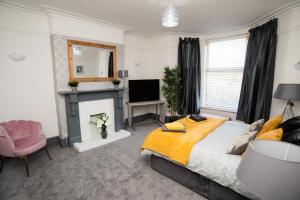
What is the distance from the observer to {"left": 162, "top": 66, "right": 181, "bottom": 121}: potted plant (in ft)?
14.2

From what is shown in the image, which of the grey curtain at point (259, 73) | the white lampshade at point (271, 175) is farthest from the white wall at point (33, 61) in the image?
the grey curtain at point (259, 73)

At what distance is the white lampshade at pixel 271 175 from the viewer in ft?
2.30

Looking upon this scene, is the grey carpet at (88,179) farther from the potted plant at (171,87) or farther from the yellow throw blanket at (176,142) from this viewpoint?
the potted plant at (171,87)

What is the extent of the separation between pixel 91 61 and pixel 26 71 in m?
1.23

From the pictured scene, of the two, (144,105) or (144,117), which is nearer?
(144,105)

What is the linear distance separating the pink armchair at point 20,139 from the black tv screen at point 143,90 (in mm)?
2271

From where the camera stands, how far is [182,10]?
293 cm

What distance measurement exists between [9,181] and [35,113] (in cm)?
129

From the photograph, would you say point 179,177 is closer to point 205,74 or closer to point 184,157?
point 184,157

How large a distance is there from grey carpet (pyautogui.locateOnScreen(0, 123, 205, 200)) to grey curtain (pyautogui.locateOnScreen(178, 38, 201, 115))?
232 centimetres

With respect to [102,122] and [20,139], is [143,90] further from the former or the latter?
[20,139]

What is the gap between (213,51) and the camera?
14.3ft

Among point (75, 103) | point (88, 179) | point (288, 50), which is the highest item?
point (288, 50)

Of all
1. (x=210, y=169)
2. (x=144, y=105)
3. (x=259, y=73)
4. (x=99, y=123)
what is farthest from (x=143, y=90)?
(x=210, y=169)
